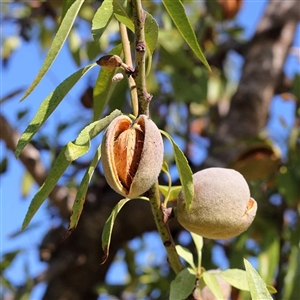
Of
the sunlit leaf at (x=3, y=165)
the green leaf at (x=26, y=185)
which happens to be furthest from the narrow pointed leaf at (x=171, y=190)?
the green leaf at (x=26, y=185)

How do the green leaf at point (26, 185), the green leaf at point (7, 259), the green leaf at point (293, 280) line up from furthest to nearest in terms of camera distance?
the green leaf at point (26, 185), the green leaf at point (7, 259), the green leaf at point (293, 280)

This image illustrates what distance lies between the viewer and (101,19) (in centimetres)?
65

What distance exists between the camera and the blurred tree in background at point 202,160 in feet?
4.58

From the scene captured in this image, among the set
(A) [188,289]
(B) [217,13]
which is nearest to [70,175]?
(B) [217,13]

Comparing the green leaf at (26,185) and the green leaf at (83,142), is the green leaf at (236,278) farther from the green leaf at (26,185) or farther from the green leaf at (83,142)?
the green leaf at (26,185)

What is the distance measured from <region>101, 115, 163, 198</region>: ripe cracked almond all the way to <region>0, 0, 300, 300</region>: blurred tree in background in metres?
0.65

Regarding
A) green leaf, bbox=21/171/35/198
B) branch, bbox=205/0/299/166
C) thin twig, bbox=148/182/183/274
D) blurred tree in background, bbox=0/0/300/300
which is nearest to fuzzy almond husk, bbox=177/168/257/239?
thin twig, bbox=148/182/183/274

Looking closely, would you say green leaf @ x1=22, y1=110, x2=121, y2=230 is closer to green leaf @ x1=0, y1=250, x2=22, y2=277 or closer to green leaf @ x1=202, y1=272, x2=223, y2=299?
green leaf @ x1=202, y1=272, x2=223, y2=299

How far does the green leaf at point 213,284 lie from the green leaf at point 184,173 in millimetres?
153

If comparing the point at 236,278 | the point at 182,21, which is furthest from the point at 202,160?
the point at 182,21

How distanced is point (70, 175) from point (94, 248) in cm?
27

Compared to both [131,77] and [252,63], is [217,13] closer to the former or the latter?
[252,63]

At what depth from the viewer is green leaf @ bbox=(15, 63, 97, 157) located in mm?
591

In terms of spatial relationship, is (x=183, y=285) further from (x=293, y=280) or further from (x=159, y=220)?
(x=293, y=280)
